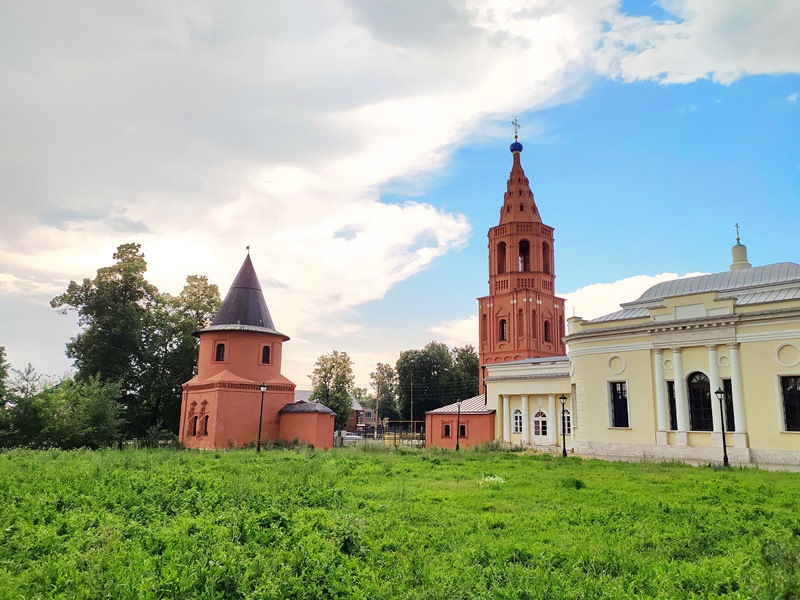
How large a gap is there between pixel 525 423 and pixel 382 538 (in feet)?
95.3

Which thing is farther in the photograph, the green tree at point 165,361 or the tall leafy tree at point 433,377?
the tall leafy tree at point 433,377

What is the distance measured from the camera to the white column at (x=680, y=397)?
2495cm

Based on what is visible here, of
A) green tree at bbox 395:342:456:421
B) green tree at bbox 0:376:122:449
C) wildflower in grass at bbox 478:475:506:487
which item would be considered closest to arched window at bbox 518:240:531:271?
green tree at bbox 395:342:456:421

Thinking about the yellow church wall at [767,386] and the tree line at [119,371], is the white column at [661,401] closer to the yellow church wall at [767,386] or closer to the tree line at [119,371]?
the yellow church wall at [767,386]

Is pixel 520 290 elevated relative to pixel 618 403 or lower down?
elevated

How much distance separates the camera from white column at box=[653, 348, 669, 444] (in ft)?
83.9

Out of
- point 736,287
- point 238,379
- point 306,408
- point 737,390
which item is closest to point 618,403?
point 737,390

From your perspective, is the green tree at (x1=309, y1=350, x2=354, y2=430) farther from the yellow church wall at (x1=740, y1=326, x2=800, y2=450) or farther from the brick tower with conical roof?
→ the yellow church wall at (x1=740, y1=326, x2=800, y2=450)

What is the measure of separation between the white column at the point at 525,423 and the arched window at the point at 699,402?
11.7 metres

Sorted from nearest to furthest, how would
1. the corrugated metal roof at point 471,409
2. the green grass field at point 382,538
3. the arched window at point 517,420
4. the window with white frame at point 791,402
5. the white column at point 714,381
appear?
the green grass field at point 382,538 < the window with white frame at point 791,402 < the white column at point 714,381 < the arched window at point 517,420 < the corrugated metal roof at point 471,409

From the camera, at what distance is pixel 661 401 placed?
84.8ft

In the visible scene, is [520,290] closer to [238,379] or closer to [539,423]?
[539,423]

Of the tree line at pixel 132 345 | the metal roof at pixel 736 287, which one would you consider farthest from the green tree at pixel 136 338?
the metal roof at pixel 736 287

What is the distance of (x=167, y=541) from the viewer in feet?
23.9
